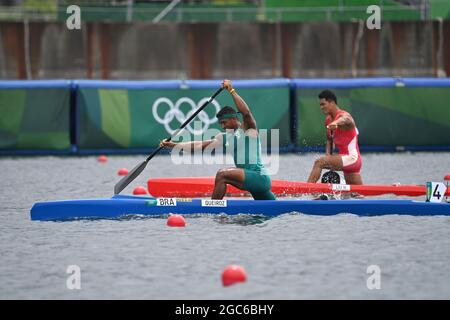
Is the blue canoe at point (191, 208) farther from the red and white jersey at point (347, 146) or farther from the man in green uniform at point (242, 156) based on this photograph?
the red and white jersey at point (347, 146)

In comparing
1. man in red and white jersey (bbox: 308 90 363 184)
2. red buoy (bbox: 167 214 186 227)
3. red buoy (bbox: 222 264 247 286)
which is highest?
man in red and white jersey (bbox: 308 90 363 184)

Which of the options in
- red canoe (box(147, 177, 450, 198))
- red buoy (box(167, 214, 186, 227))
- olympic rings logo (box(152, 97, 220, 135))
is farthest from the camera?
olympic rings logo (box(152, 97, 220, 135))

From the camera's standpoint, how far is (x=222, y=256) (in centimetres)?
1167

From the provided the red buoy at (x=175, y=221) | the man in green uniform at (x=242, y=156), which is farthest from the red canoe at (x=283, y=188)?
the red buoy at (x=175, y=221)

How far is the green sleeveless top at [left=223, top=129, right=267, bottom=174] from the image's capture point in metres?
14.0

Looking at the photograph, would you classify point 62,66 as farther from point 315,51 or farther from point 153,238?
point 153,238

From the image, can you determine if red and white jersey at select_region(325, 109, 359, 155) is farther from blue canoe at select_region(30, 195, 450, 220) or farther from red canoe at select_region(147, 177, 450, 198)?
blue canoe at select_region(30, 195, 450, 220)

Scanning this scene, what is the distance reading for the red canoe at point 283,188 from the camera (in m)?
16.2

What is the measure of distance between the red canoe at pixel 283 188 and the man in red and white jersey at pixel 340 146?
0.31 metres

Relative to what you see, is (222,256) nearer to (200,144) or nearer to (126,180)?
(200,144)

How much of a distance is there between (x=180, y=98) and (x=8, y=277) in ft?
41.5

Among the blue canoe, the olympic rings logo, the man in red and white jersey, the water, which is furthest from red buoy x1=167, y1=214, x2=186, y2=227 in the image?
the olympic rings logo

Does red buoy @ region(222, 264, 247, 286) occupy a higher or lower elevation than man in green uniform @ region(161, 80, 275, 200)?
lower
